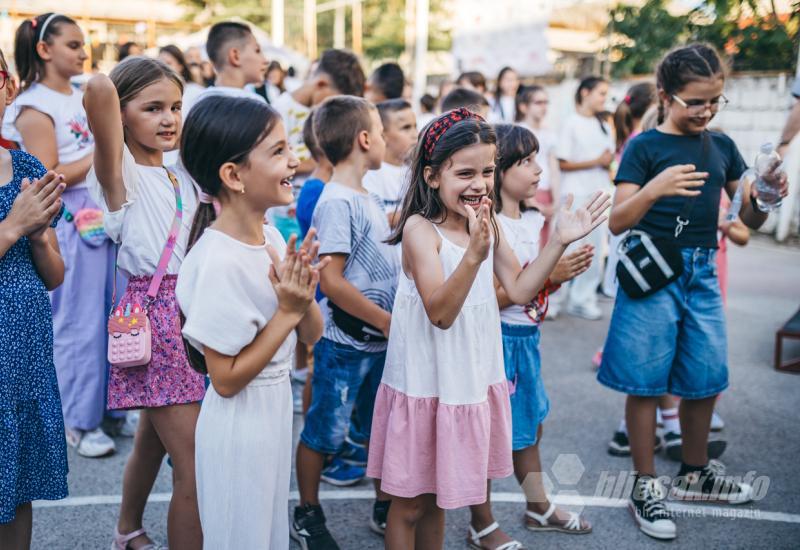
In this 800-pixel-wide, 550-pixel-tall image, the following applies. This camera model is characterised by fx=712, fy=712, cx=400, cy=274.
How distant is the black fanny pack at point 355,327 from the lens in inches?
114

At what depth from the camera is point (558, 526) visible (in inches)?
122

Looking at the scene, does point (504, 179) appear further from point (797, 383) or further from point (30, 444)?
point (797, 383)

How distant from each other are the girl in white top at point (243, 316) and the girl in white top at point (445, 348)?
443 mm

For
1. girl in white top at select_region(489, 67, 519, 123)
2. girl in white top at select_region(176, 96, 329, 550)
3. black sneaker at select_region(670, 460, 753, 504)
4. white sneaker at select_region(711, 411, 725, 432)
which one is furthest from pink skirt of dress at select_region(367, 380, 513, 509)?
girl in white top at select_region(489, 67, 519, 123)

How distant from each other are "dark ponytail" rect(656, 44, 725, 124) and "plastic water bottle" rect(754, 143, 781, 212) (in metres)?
0.40

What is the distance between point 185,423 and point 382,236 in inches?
42.7

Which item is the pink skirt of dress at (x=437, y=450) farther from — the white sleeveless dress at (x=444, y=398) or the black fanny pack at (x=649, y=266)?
the black fanny pack at (x=649, y=266)

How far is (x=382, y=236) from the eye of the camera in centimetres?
299

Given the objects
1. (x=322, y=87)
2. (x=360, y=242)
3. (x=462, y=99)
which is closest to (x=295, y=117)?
(x=322, y=87)

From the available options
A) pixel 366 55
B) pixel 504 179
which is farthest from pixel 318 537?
pixel 366 55

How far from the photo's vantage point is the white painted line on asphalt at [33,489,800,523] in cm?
321

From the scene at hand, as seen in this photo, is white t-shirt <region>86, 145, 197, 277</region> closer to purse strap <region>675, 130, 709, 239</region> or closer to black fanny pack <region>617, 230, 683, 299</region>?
black fanny pack <region>617, 230, 683, 299</region>

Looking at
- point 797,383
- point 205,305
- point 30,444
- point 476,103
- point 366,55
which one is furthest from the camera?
point 366,55

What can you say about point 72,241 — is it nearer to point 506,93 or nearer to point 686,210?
point 686,210
